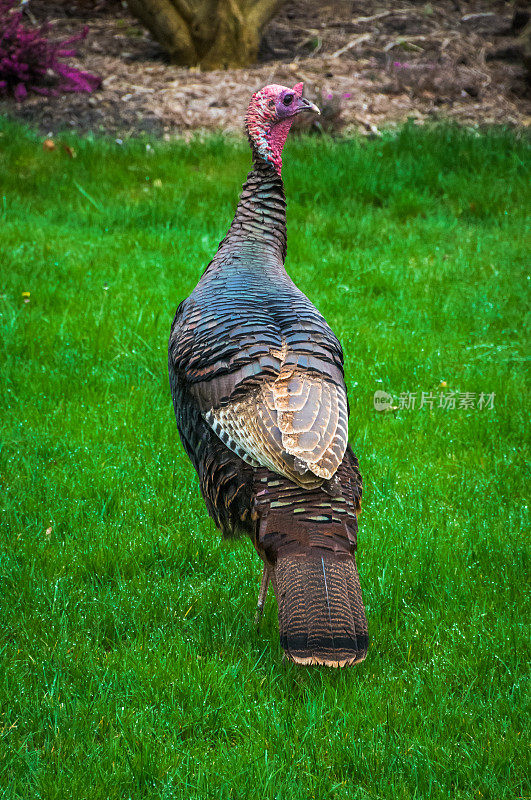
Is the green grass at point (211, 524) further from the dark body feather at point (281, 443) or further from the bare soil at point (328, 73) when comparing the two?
the bare soil at point (328, 73)

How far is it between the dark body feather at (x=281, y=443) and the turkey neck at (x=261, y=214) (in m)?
0.37

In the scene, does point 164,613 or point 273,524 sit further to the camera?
point 164,613

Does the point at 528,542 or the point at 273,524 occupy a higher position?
the point at 273,524

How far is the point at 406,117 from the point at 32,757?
862 centimetres

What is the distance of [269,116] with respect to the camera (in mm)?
4230

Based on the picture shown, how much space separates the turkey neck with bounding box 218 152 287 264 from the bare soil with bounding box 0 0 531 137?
5.51 meters

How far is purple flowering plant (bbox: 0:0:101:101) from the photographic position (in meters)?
9.70

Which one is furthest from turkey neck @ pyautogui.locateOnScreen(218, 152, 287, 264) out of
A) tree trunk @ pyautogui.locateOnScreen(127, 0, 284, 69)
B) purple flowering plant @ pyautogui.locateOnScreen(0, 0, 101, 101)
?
tree trunk @ pyautogui.locateOnScreen(127, 0, 284, 69)

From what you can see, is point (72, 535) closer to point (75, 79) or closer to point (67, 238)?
point (67, 238)

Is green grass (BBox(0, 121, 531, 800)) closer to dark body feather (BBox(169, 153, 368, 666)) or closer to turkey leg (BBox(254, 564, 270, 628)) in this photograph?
turkey leg (BBox(254, 564, 270, 628))

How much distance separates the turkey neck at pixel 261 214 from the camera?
13.8 feet

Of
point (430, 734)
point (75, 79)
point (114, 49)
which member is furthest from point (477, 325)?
point (114, 49)

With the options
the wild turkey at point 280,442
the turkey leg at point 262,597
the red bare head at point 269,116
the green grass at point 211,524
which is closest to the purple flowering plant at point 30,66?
the green grass at point 211,524

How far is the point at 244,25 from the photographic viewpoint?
10.7 m
